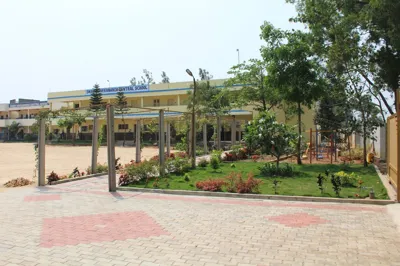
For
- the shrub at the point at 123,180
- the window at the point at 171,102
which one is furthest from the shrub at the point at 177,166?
the window at the point at 171,102

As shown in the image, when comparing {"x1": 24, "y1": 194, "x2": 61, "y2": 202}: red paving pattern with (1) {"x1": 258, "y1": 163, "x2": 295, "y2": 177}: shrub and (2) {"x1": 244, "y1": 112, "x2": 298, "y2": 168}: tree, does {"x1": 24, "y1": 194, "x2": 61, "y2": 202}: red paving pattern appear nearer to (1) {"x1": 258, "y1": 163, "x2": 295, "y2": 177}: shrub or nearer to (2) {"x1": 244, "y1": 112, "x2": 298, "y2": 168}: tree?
(2) {"x1": 244, "y1": 112, "x2": 298, "y2": 168}: tree

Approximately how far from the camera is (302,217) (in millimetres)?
6805

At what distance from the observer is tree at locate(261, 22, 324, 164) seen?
1580 cm

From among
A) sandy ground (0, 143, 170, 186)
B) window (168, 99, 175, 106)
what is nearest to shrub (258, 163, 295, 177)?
sandy ground (0, 143, 170, 186)

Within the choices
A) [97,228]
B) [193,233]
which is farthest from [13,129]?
[193,233]

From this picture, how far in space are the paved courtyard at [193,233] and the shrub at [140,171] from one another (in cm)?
216

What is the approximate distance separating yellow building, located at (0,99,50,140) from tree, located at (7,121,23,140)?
1.74ft

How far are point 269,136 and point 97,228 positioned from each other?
26.1 ft

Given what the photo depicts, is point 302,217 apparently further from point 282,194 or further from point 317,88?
point 317,88

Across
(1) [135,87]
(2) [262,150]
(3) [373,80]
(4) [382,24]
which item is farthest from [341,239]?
(1) [135,87]

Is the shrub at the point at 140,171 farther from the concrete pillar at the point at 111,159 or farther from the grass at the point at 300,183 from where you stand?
the concrete pillar at the point at 111,159

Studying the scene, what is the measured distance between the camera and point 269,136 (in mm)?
12695

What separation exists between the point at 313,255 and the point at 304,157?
1523 cm

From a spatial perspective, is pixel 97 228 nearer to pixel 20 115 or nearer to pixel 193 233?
pixel 193 233
